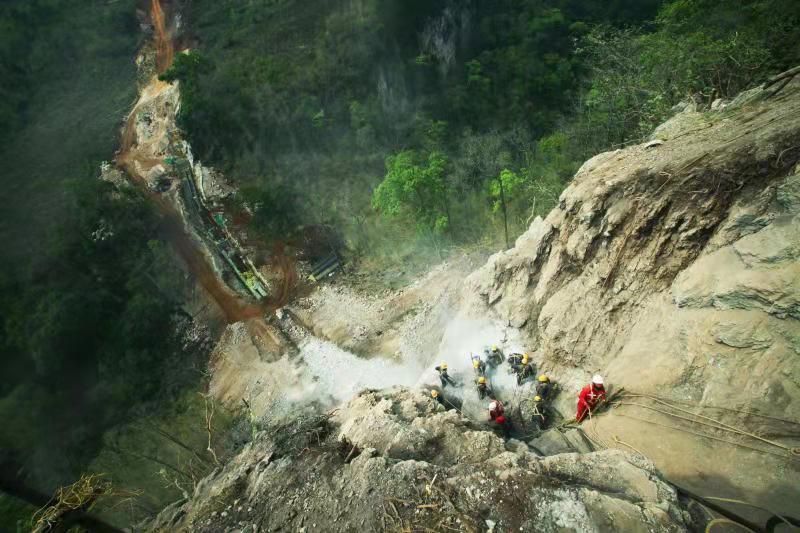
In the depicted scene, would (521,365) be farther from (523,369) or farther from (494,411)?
(494,411)

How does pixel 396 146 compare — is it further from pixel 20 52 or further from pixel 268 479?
pixel 20 52

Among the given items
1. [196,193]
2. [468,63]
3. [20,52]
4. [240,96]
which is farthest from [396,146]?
[20,52]

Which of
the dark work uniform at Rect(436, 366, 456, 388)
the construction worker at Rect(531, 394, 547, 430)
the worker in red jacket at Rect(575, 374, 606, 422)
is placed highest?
the worker in red jacket at Rect(575, 374, 606, 422)

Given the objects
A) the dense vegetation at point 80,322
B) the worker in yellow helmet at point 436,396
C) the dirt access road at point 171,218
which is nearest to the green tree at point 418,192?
the dirt access road at point 171,218

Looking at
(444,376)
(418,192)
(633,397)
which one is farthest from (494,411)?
(418,192)

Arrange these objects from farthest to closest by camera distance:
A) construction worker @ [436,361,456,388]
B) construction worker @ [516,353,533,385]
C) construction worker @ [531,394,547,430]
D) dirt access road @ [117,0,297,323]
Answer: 1. dirt access road @ [117,0,297,323]
2. construction worker @ [436,361,456,388]
3. construction worker @ [516,353,533,385]
4. construction worker @ [531,394,547,430]

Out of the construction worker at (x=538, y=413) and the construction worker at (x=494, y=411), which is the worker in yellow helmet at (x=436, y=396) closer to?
the construction worker at (x=494, y=411)

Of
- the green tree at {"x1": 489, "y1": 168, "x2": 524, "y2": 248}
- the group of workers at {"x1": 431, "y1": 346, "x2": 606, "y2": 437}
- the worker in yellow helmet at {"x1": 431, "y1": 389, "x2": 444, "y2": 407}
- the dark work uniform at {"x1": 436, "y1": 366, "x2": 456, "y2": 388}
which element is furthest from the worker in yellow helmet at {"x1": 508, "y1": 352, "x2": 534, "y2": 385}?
the green tree at {"x1": 489, "y1": 168, "x2": 524, "y2": 248}

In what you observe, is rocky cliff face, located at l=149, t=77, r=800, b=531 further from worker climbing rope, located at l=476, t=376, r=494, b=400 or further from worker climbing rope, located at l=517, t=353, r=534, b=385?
worker climbing rope, located at l=476, t=376, r=494, b=400
